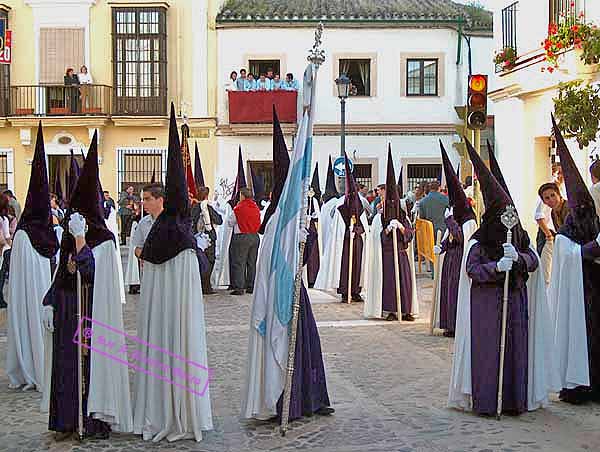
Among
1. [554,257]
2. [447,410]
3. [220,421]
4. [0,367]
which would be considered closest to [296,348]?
[220,421]

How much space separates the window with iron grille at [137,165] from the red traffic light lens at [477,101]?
65.1ft

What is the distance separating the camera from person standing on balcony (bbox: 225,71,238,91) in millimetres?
30714

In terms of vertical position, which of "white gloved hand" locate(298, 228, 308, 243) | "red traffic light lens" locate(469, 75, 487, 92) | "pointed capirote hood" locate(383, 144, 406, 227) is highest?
"red traffic light lens" locate(469, 75, 487, 92)

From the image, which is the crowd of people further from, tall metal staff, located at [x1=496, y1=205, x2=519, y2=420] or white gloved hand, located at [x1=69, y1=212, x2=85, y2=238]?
white gloved hand, located at [x1=69, y1=212, x2=85, y2=238]

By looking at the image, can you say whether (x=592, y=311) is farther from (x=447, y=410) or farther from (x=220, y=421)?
(x=220, y=421)

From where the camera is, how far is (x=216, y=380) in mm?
9453

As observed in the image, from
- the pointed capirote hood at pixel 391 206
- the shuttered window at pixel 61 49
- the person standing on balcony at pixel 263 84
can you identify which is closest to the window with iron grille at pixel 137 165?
the shuttered window at pixel 61 49

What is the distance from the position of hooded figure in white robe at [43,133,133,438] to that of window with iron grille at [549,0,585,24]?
12.9m

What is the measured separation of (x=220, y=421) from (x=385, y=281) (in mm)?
5889

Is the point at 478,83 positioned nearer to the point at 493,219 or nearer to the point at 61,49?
the point at 493,219

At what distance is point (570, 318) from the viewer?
333 inches

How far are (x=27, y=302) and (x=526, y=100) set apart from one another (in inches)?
589

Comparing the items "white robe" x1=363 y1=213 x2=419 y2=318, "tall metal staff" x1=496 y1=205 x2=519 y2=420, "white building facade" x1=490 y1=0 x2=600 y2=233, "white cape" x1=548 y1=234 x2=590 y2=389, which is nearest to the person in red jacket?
"white robe" x1=363 y1=213 x2=419 y2=318

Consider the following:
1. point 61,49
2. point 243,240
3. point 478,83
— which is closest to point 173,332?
point 478,83
